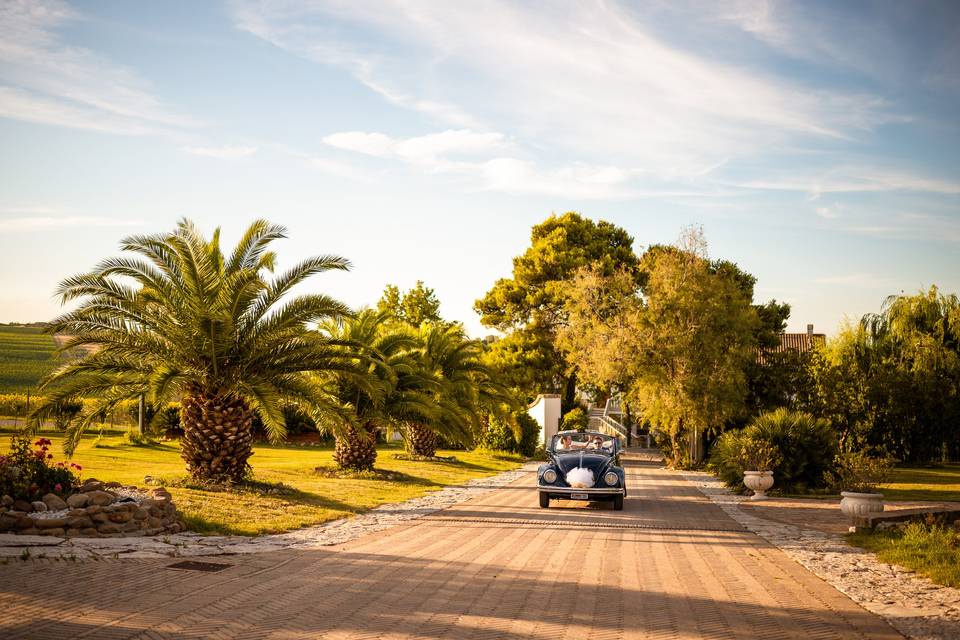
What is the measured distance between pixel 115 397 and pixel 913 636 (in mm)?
13784

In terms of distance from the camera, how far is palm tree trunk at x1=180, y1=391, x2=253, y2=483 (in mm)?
15172

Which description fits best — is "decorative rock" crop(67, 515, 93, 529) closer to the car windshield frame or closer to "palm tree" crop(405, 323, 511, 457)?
the car windshield frame

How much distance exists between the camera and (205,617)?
6.58 meters

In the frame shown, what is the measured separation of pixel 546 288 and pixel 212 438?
88.9ft

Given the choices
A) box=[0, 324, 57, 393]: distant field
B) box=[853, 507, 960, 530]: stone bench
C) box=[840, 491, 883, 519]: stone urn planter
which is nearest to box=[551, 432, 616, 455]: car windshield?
box=[840, 491, 883, 519]: stone urn planter

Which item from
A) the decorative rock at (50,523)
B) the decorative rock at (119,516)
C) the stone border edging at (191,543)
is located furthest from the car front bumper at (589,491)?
the decorative rock at (50,523)

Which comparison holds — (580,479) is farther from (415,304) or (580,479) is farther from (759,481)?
(415,304)

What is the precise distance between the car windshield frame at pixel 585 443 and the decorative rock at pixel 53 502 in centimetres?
982

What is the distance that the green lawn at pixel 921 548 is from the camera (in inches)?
356

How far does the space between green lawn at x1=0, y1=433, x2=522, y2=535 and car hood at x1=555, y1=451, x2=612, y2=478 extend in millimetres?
3532

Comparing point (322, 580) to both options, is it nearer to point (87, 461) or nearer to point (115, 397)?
point (115, 397)

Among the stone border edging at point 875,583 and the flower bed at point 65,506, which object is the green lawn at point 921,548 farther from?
the flower bed at point 65,506

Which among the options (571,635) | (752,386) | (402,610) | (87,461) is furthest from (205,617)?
(752,386)

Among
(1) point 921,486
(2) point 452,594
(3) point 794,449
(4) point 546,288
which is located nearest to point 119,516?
(2) point 452,594
